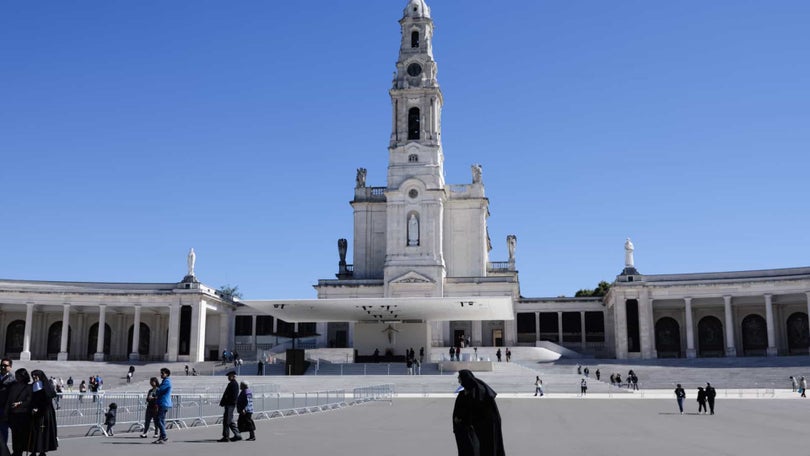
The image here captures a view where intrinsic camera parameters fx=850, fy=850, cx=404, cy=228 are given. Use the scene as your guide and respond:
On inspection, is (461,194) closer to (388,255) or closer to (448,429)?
(388,255)

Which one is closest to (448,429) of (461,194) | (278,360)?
(278,360)

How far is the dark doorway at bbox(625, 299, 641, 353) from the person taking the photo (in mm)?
68750

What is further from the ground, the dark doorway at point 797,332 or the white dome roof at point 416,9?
the white dome roof at point 416,9

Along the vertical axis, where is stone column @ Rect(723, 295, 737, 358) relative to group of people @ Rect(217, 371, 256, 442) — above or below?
above

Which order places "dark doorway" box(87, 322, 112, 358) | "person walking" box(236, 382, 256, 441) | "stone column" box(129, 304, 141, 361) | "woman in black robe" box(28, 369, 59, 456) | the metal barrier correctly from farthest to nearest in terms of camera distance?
1. "dark doorway" box(87, 322, 112, 358)
2. "stone column" box(129, 304, 141, 361)
3. the metal barrier
4. "person walking" box(236, 382, 256, 441)
5. "woman in black robe" box(28, 369, 59, 456)

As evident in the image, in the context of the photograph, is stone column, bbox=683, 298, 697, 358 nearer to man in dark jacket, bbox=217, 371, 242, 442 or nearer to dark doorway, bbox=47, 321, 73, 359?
dark doorway, bbox=47, 321, 73, 359

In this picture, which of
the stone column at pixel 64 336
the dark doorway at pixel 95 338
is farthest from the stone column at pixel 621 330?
the stone column at pixel 64 336

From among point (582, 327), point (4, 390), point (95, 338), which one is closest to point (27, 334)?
point (95, 338)

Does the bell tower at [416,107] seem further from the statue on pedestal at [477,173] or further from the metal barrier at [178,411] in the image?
the metal barrier at [178,411]

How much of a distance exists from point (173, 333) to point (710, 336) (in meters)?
45.9

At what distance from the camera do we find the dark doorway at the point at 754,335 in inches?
2803

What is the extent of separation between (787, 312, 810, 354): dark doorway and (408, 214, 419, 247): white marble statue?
105ft

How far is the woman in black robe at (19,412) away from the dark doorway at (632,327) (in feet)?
196

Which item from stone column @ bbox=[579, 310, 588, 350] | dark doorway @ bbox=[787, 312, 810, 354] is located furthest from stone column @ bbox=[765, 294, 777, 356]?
stone column @ bbox=[579, 310, 588, 350]
